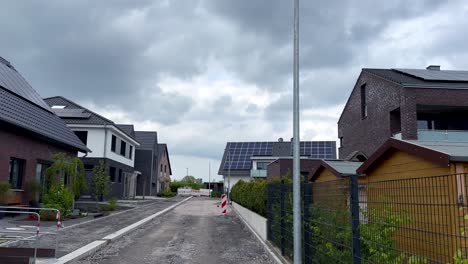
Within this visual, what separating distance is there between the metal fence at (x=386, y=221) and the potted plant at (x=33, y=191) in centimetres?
1535

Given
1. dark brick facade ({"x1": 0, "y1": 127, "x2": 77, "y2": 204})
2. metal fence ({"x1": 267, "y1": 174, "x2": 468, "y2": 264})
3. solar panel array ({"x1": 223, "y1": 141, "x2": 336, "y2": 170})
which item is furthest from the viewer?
solar panel array ({"x1": 223, "y1": 141, "x2": 336, "y2": 170})

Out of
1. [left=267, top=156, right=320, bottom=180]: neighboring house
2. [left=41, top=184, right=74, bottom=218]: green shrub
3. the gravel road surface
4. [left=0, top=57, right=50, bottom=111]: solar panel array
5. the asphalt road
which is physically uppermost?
[left=0, top=57, right=50, bottom=111]: solar panel array

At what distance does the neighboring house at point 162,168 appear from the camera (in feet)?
201

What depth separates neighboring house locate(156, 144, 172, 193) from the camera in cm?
6138

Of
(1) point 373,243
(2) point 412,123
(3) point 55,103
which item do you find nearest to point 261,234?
(1) point 373,243

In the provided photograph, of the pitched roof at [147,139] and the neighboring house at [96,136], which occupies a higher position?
the pitched roof at [147,139]

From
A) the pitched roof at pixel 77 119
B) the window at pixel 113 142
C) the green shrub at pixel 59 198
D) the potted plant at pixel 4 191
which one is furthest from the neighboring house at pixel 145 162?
the potted plant at pixel 4 191

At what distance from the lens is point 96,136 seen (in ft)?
105

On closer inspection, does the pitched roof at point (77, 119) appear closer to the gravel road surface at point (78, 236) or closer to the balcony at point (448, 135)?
the gravel road surface at point (78, 236)

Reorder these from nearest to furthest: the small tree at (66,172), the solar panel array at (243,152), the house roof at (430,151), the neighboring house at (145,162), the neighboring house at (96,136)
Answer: the house roof at (430,151), the small tree at (66,172), the neighboring house at (96,136), the neighboring house at (145,162), the solar panel array at (243,152)

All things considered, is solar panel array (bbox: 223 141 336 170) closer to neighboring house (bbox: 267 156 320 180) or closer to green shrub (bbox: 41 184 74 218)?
neighboring house (bbox: 267 156 320 180)

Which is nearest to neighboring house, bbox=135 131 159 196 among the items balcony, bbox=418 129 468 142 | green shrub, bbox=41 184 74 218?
green shrub, bbox=41 184 74 218

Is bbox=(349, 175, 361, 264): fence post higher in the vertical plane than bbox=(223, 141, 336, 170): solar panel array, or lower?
lower

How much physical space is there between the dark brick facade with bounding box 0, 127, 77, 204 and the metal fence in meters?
13.7
